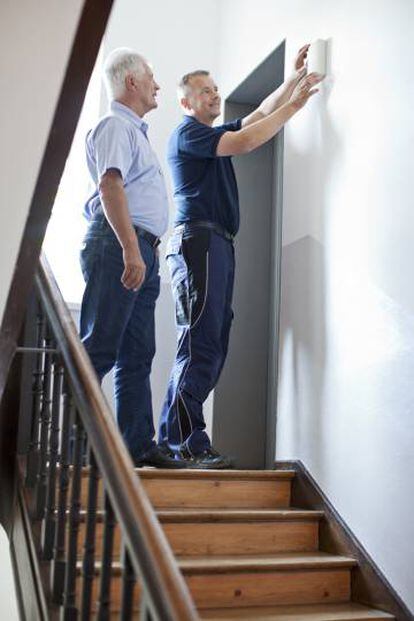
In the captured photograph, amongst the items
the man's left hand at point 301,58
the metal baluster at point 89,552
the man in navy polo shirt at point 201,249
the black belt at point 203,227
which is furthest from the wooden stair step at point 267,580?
the man's left hand at point 301,58

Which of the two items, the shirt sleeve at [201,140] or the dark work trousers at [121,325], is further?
the shirt sleeve at [201,140]

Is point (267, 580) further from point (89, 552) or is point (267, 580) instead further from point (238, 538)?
point (89, 552)

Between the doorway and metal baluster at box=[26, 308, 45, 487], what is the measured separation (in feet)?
5.30

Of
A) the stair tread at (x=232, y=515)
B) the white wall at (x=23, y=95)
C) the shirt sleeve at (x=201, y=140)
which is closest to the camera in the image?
the white wall at (x=23, y=95)

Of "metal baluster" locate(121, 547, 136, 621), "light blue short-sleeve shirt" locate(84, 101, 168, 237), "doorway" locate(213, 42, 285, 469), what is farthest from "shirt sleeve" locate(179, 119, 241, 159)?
"metal baluster" locate(121, 547, 136, 621)

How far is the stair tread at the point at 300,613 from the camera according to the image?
2420 mm

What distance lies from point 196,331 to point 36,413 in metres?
0.75

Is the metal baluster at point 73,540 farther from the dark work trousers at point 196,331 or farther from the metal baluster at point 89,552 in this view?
the dark work trousers at point 196,331

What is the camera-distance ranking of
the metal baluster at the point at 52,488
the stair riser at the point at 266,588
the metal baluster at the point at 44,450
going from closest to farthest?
the metal baluster at the point at 52,488 → the metal baluster at the point at 44,450 → the stair riser at the point at 266,588

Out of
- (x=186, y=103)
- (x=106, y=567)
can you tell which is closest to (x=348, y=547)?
(x=106, y=567)

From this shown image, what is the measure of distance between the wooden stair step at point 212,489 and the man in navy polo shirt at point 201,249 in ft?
0.26

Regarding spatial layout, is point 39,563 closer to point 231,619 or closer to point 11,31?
point 231,619

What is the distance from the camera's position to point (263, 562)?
2623mm

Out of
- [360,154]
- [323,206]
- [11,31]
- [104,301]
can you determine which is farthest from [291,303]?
[11,31]
